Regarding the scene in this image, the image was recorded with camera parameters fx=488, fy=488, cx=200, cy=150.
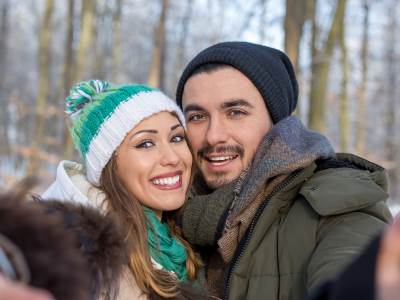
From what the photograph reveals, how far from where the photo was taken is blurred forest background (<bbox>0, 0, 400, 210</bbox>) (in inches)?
341

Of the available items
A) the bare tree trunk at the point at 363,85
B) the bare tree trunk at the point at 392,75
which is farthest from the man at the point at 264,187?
the bare tree trunk at the point at 392,75

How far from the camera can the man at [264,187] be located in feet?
7.06

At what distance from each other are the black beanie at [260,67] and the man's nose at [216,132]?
34 cm

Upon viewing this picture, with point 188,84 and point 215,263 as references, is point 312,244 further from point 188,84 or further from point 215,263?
point 188,84

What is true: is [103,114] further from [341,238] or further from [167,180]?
[341,238]

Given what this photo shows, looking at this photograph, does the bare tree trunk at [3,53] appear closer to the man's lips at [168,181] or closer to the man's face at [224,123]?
the man's face at [224,123]

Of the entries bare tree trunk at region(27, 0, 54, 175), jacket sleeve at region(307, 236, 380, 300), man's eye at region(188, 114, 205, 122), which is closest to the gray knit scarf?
man's eye at region(188, 114, 205, 122)

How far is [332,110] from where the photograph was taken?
25.2 meters

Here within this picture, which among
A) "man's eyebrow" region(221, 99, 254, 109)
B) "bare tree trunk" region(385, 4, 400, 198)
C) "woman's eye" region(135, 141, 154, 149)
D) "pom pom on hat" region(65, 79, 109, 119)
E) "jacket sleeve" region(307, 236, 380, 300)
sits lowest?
"bare tree trunk" region(385, 4, 400, 198)

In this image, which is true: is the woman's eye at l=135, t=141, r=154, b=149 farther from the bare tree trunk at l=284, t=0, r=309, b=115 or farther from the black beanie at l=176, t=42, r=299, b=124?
the bare tree trunk at l=284, t=0, r=309, b=115

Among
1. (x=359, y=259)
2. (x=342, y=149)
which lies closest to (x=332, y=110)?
(x=342, y=149)

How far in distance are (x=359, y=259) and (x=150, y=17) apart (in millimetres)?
28086

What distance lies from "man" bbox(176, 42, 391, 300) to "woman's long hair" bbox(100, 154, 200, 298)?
0.89ft

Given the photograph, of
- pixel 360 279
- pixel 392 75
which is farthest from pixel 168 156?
pixel 392 75
